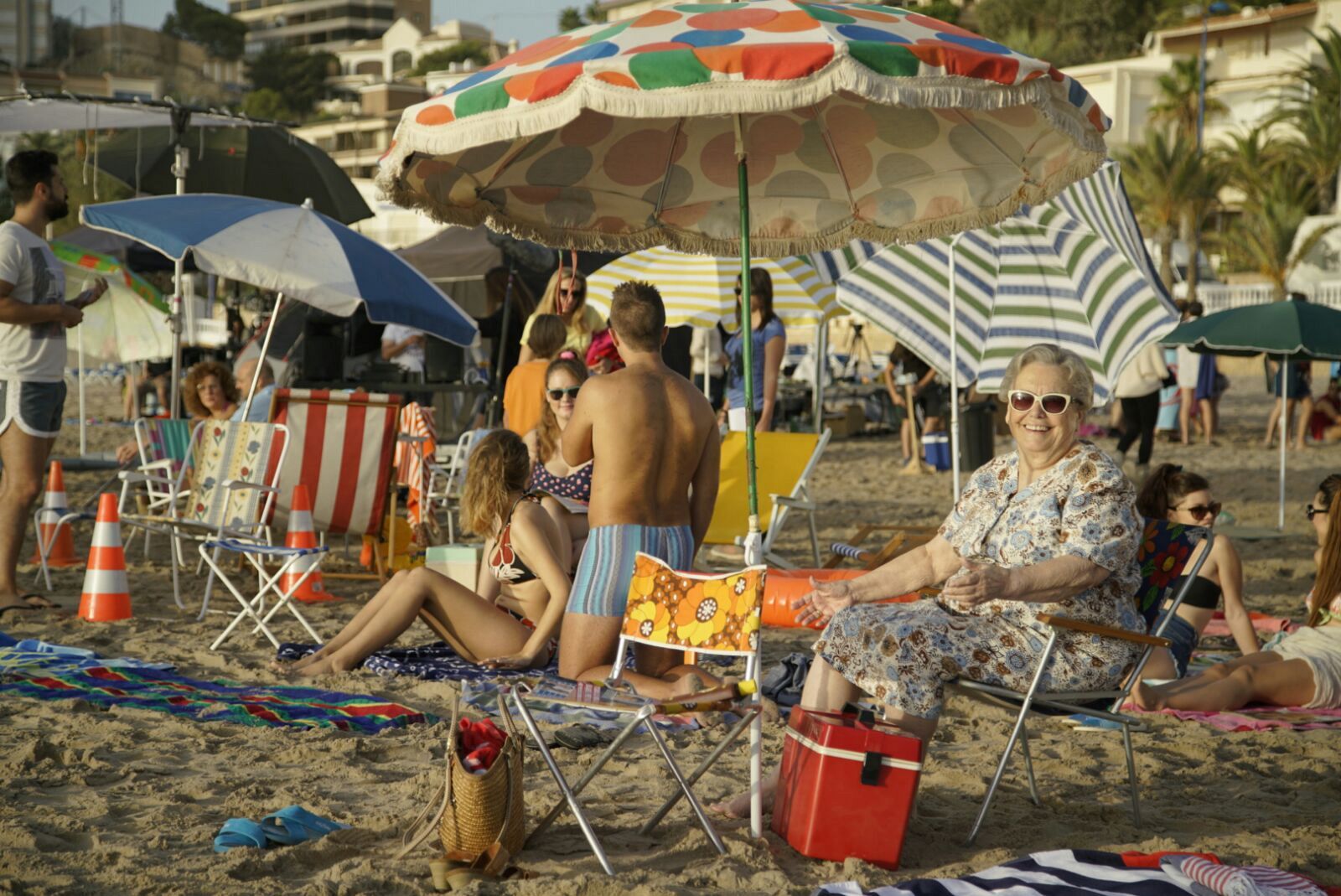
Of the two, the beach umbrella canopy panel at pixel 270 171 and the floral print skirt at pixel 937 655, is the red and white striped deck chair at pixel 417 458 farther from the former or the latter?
the floral print skirt at pixel 937 655

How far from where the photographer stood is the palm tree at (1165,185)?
1540 inches

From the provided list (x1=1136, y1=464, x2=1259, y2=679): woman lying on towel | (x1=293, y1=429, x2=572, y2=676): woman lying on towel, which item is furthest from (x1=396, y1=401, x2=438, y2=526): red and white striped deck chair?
(x1=1136, y1=464, x2=1259, y2=679): woman lying on towel

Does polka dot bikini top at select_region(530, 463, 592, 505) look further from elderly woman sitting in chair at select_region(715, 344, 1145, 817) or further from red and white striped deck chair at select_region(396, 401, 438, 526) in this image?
elderly woman sitting in chair at select_region(715, 344, 1145, 817)

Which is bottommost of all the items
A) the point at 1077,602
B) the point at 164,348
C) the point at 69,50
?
the point at 1077,602

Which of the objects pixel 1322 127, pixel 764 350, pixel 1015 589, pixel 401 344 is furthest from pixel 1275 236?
pixel 1015 589

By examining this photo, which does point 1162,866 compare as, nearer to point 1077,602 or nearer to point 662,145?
point 1077,602

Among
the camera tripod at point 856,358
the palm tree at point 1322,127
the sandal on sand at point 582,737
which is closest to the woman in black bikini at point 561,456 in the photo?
the sandal on sand at point 582,737

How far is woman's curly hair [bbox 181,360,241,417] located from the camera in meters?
8.16

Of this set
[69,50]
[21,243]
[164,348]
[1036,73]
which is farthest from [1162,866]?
[69,50]

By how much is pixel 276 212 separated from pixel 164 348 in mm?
6076

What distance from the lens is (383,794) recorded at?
13.3 feet

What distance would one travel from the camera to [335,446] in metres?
7.45

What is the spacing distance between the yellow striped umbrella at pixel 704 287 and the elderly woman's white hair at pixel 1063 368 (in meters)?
7.05

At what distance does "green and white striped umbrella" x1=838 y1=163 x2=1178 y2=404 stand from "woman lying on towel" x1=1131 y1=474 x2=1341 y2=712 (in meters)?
2.82
